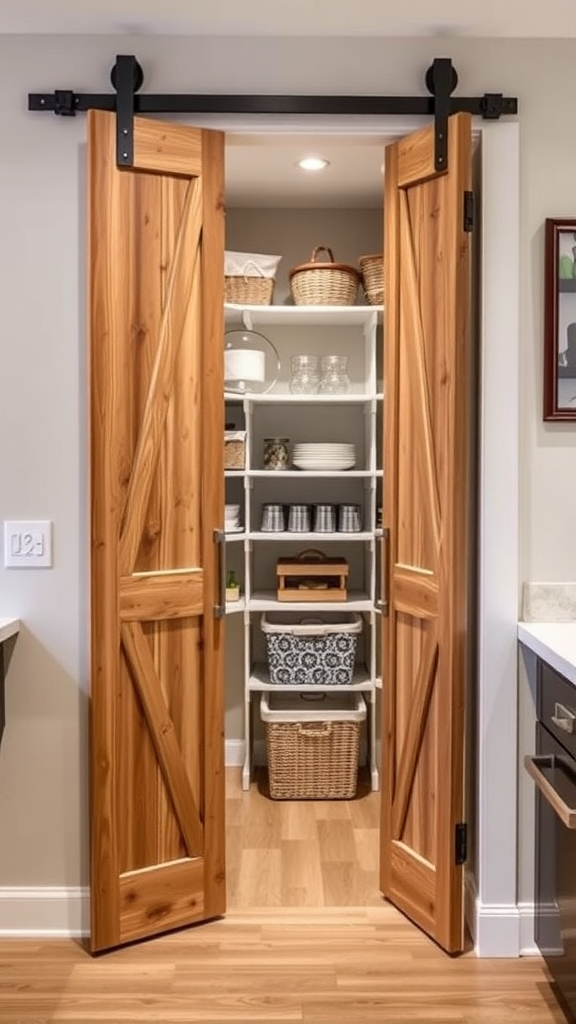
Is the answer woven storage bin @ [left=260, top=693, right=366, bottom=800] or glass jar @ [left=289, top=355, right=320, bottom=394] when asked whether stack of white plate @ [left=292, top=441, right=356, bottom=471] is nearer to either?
glass jar @ [left=289, top=355, right=320, bottom=394]

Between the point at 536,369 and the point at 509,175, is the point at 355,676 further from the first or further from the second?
the point at 509,175

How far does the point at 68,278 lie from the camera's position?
2273 mm

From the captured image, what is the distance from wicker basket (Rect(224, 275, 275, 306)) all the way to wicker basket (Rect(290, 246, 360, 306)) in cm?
14

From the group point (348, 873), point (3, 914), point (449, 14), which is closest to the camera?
point (449, 14)

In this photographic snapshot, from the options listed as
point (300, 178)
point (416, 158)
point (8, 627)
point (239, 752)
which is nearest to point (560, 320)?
point (416, 158)

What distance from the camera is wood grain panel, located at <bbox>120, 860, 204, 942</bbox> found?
226 centimetres

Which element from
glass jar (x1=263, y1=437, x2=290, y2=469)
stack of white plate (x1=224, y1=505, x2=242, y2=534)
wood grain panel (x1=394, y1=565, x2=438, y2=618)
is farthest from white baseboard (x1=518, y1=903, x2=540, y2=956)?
glass jar (x1=263, y1=437, x2=290, y2=469)

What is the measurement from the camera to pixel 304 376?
3.45 meters

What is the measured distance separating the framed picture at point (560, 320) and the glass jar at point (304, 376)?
136 centimetres

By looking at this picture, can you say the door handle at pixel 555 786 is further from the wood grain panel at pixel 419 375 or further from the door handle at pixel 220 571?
the door handle at pixel 220 571

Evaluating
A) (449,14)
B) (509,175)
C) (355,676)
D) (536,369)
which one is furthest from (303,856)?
(449,14)

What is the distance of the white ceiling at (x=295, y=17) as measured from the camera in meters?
2.11

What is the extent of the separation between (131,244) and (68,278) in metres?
0.21

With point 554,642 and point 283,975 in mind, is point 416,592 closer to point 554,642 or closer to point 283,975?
point 554,642
